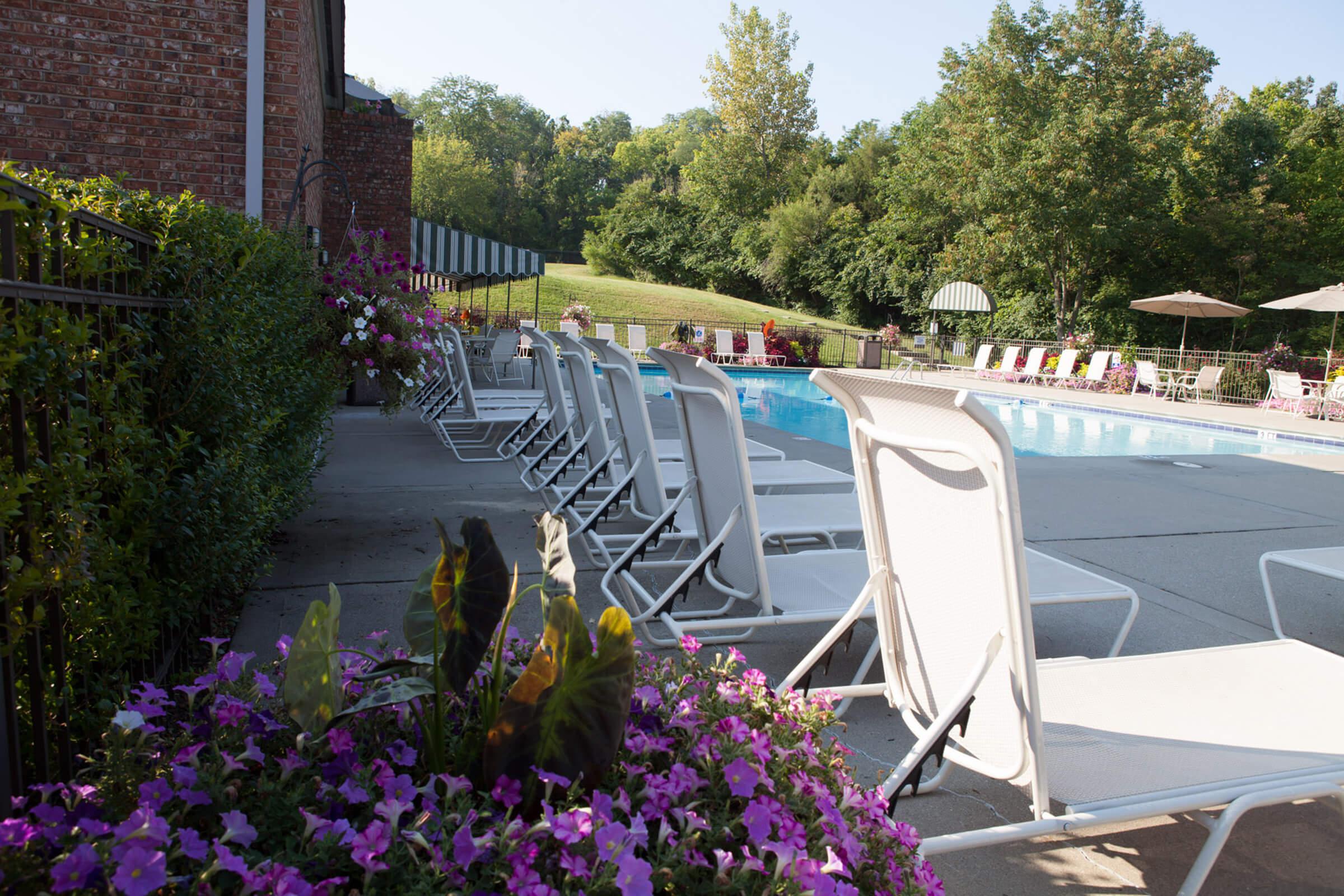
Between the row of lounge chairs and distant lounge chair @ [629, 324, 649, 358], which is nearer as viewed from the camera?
the row of lounge chairs

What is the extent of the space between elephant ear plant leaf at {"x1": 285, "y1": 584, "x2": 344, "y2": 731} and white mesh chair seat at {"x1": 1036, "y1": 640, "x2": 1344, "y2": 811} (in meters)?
1.24

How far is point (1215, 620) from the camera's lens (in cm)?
358

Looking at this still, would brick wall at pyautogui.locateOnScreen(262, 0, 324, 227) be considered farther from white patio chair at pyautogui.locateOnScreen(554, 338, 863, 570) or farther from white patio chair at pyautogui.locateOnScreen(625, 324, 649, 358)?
white patio chair at pyautogui.locateOnScreen(625, 324, 649, 358)

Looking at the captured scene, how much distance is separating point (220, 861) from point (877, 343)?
24.6 meters

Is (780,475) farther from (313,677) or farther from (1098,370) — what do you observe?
(1098,370)

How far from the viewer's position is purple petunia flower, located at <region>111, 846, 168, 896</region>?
30.3 inches

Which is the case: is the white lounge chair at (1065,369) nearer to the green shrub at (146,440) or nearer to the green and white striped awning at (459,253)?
the green and white striped awning at (459,253)

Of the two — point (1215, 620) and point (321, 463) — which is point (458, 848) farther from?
point (321, 463)

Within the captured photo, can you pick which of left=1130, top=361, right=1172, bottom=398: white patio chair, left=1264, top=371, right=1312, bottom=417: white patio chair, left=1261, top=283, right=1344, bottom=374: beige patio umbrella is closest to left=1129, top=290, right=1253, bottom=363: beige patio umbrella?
left=1130, top=361, right=1172, bottom=398: white patio chair

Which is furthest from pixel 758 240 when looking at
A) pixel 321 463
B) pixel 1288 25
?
pixel 321 463

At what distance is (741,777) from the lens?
3.43 ft

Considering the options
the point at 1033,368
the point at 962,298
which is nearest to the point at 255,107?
the point at 1033,368

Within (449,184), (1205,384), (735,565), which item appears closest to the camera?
(735,565)

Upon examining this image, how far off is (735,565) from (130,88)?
19.3 feet
